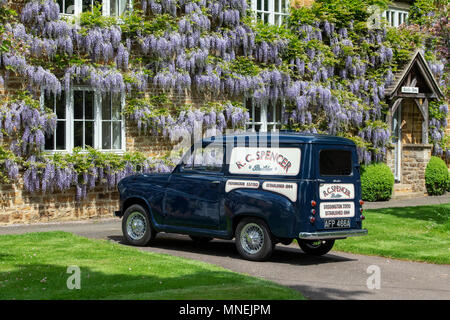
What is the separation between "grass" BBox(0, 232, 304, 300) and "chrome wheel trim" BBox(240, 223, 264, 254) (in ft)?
3.33

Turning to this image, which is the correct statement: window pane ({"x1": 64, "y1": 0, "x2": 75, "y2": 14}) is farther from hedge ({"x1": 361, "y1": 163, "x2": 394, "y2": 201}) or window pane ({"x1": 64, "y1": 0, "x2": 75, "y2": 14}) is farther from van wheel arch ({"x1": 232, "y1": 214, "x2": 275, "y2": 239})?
hedge ({"x1": 361, "y1": 163, "x2": 394, "y2": 201})

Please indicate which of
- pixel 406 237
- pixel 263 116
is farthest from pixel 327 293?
pixel 263 116

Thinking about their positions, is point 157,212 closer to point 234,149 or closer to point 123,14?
point 234,149

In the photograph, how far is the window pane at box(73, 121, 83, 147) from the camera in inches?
664

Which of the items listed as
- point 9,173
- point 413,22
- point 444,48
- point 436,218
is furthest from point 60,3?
point 413,22

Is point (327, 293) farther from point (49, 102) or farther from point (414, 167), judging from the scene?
point (414, 167)

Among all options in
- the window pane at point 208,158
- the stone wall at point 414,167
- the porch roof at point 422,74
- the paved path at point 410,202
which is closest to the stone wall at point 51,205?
the window pane at point 208,158

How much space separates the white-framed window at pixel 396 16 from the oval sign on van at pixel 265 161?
14656 mm

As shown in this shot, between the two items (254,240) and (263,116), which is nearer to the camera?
(254,240)

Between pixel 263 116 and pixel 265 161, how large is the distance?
9327 millimetres

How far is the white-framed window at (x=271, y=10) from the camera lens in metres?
20.6

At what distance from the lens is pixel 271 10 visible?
2088cm

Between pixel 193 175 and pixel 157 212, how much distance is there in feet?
3.16

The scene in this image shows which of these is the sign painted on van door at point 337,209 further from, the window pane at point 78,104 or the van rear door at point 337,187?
the window pane at point 78,104
